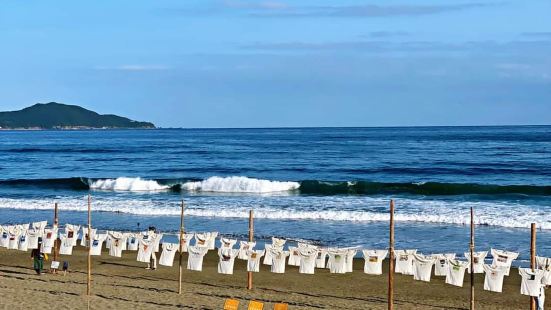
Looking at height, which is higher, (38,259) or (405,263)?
(405,263)

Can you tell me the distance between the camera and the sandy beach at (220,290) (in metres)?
18.5

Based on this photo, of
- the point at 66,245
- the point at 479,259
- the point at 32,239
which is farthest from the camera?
the point at 32,239

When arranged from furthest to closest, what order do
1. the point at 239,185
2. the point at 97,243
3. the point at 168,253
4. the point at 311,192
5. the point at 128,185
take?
the point at 128,185 → the point at 239,185 → the point at 311,192 → the point at 97,243 → the point at 168,253

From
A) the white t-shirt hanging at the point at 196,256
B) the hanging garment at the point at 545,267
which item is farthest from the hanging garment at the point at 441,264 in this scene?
the white t-shirt hanging at the point at 196,256

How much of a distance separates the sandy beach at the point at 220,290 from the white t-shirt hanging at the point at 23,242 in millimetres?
593

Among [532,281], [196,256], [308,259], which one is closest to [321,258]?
[308,259]

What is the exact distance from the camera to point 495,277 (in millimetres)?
17828

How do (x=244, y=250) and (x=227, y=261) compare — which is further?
(x=227, y=261)

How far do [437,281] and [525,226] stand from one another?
36.6 feet

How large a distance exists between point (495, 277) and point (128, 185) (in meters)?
37.8

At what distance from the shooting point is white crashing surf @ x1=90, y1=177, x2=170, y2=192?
171 feet

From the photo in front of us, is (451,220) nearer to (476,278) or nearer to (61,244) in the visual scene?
(476,278)

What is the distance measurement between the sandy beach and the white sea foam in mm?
10501

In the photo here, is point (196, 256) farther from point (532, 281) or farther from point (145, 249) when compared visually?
point (532, 281)
